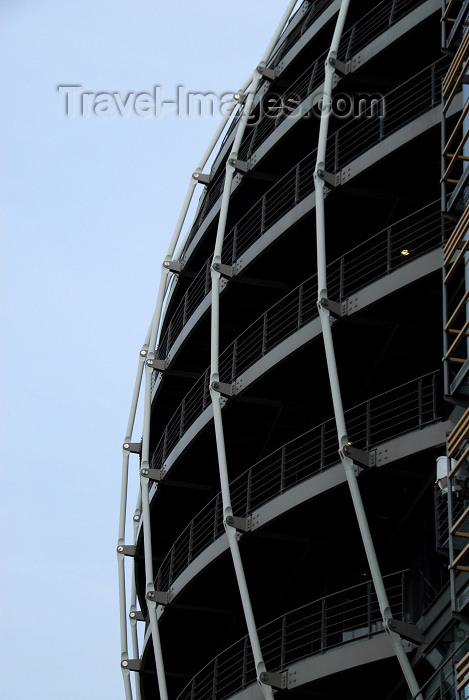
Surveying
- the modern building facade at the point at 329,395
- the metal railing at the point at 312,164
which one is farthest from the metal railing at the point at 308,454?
the metal railing at the point at 312,164

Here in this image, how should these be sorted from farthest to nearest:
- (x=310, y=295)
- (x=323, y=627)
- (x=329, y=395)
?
(x=329, y=395) < (x=310, y=295) < (x=323, y=627)

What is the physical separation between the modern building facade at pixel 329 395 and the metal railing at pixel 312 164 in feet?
0.32

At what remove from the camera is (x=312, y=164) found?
25.6 metres

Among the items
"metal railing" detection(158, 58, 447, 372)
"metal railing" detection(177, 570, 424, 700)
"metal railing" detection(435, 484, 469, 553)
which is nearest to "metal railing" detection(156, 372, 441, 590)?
"metal railing" detection(435, 484, 469, 553)

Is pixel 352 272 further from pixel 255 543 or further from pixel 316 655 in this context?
pixel 316 655

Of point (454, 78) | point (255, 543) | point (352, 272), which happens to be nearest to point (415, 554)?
point (255, 543)

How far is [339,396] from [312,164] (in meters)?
7.96

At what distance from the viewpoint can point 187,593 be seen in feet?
86.1

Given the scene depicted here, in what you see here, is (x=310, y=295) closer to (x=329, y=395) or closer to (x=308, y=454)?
(x=329, y=395)

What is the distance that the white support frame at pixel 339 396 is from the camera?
16.8m

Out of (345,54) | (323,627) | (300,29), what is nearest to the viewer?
(323,627)

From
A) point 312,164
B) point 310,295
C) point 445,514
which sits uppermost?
point 312,164

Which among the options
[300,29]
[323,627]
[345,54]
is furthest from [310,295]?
[300,29]

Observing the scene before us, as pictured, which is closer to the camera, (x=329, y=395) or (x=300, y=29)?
(x=329, y=395)
